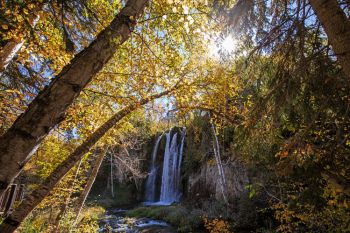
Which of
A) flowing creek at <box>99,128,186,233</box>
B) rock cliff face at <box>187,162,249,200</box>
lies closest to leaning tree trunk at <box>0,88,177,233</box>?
rock cliff face at <box>187,162,249,200</box>

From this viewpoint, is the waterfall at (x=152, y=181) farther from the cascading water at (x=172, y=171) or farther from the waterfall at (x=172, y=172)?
the waterfall at (x=172, y=172)

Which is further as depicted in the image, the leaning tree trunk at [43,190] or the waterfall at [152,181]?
the waterfall at [152,181]

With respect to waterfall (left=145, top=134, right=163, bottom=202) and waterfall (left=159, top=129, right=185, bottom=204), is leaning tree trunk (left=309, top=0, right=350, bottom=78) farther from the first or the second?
waterfall (left=145, top=134, right=163, bottom=202)

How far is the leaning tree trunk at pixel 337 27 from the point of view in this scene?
8.63 ft

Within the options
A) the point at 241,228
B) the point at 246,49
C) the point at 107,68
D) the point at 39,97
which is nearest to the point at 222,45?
the point at 246,49

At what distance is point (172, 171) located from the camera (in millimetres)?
24094

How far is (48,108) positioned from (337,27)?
9.49 feet

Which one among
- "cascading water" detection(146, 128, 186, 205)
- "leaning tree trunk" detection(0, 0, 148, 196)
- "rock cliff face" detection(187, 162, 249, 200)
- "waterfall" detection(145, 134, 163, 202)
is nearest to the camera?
"leaning tree trunk" detection(0, 0, 148, 196)

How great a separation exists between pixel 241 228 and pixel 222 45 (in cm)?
1149

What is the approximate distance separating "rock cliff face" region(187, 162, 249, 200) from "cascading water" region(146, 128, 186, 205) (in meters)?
2.41

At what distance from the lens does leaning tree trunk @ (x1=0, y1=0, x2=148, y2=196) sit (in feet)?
4.84

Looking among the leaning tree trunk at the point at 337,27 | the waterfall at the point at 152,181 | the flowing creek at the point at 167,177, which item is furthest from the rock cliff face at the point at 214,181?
the leaning tree trunk at the point at 337,27

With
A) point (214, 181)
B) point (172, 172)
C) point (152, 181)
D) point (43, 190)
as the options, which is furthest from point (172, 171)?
point (43, 190)

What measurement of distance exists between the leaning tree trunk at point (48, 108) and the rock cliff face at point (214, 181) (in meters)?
13.2
